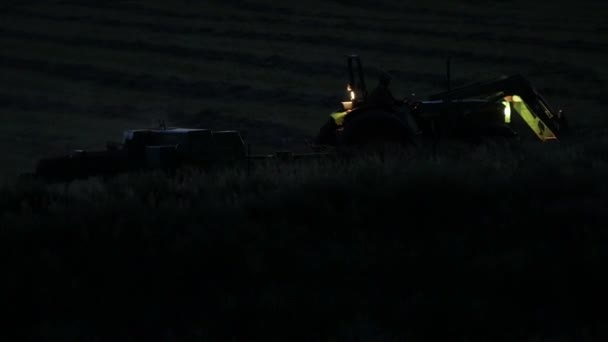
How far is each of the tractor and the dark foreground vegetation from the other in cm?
413

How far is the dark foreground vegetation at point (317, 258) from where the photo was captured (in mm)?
9969

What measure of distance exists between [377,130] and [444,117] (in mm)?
1827

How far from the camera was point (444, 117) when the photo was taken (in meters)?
18.0

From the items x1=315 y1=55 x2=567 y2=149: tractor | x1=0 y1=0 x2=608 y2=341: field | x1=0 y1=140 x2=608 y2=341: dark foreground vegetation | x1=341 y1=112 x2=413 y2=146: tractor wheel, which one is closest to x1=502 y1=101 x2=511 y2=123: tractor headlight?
x1=315 y1=55 x2=567 y2=149: tractor

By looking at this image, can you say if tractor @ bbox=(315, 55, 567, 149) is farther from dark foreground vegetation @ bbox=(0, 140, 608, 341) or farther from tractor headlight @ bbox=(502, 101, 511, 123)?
dark foreground vegetation @ bbox=(0, 140, 608, 341)

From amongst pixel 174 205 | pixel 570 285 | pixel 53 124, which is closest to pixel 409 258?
pixel 570 285

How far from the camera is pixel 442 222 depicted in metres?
11.5

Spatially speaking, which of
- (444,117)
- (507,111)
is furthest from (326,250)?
(507,111)

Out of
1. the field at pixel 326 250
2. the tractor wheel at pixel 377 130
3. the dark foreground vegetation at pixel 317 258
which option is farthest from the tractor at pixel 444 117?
the dark foreground vegetation at pixel 317 258

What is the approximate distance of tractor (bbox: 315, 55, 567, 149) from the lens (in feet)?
54.5

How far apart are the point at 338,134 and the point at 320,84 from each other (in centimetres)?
1612

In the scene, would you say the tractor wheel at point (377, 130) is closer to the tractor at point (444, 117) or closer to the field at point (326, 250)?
the tractor at point (444, 117)

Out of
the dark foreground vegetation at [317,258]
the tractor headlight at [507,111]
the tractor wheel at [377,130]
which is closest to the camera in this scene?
the dark foreground vegetation at [317,258]

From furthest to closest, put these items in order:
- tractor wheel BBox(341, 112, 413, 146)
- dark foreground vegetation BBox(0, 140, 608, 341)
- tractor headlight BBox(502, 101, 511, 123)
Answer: tractor headlight BBox(502, 101, 511, 123) < tractor wheel BBox(341, 112, 413, 146) < dark foreground vegetation BBox(0, 140, 608, 341)
